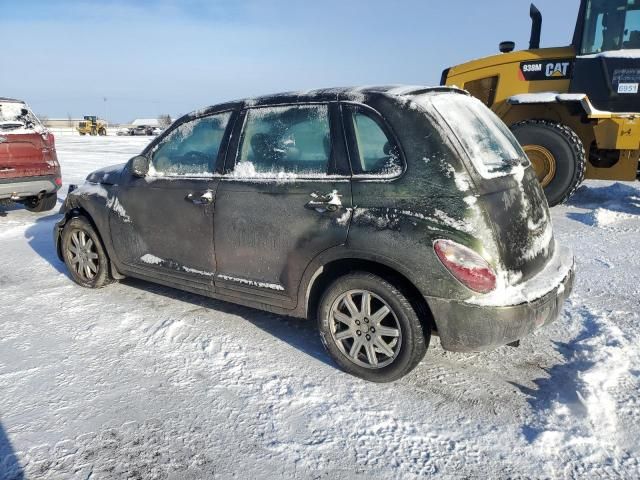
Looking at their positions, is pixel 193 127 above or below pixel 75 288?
above

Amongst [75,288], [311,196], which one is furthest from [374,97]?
[75,288]

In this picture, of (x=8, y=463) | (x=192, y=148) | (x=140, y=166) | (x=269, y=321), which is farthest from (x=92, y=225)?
(x=8, y=463)

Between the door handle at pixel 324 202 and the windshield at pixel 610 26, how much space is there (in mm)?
6032

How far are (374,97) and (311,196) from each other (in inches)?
28.5

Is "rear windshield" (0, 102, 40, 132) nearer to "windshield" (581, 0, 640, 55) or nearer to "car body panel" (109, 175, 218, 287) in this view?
"car body panel" (109, 175, 218, 287)

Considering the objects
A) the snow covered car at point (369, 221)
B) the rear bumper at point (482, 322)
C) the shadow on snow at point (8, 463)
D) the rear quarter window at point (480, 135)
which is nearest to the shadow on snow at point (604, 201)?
the rear quarter window at point (480, 135)

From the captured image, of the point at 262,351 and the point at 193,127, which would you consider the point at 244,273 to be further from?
the point at 193,127

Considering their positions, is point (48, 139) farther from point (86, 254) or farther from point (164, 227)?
point (164, 227)

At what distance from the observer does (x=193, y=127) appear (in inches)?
149

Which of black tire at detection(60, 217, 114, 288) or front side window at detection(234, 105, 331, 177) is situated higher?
front side window at detection(234, 105, 331, 177)

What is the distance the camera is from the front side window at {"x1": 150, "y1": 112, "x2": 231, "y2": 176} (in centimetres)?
360

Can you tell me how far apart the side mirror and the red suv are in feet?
14.3

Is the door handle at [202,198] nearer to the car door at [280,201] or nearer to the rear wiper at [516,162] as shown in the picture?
the car door at [280,201]

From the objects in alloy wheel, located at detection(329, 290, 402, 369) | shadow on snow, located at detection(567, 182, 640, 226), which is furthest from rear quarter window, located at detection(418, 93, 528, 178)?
shadow on snow, located at detection(567, 182, 640, 226)
